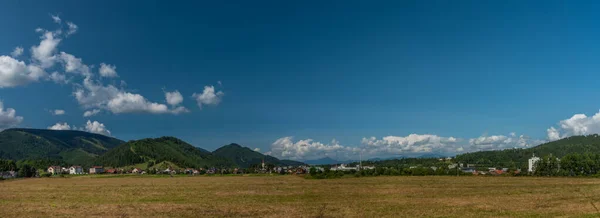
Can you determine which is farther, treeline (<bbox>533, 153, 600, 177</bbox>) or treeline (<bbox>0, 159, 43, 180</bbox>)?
treeline (<bbox>0, 159, 43, 180</bbox>)

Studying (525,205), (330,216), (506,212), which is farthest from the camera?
(525,205)

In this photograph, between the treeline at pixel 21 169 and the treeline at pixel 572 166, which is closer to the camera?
the treeline at pixel 572 166

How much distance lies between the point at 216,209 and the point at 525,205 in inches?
1182

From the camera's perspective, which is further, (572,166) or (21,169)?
(21,169)

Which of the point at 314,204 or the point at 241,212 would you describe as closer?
the point at 241,212

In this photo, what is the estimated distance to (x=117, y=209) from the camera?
35938mm

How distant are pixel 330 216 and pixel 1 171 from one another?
202213 mm

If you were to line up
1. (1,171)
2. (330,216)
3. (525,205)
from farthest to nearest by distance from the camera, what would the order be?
1. (1,171)
2. (525,205)
3. (330,216)

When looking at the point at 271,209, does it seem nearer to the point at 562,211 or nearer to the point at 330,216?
the point at 330,216

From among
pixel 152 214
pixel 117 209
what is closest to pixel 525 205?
pixel 152 214

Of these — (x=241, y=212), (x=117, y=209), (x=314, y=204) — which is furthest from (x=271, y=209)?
(x=117, y=209)

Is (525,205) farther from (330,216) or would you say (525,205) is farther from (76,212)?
(76,212)

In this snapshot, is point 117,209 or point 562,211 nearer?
point 562,211

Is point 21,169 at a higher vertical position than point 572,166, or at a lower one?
higher
